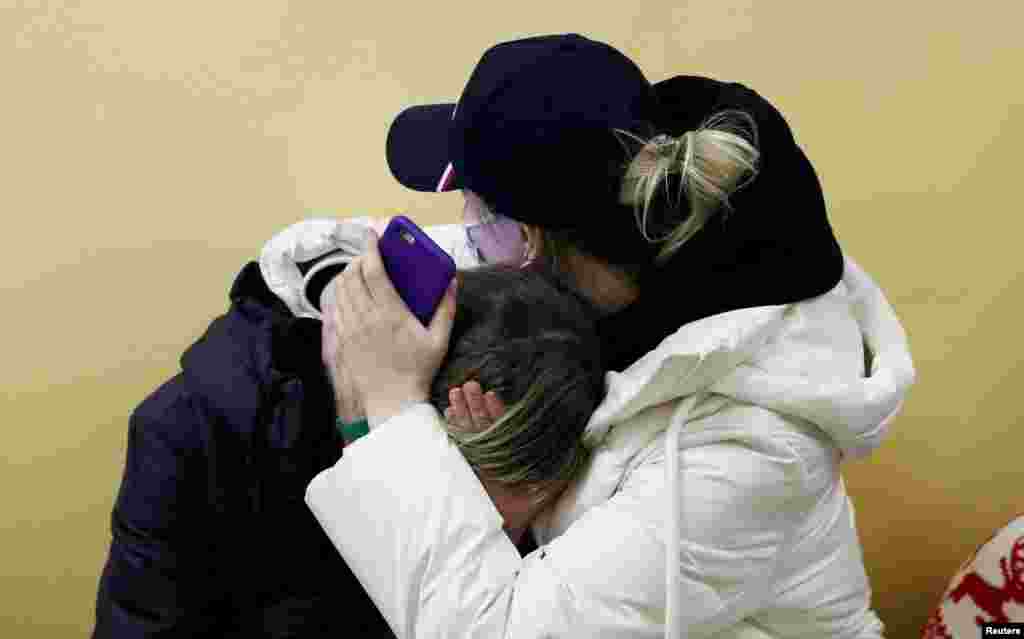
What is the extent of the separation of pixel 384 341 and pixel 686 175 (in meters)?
0.29

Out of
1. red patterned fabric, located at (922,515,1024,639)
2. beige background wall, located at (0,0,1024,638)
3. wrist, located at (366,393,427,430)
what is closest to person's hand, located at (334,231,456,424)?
wrist, located at (366,393,427,430)

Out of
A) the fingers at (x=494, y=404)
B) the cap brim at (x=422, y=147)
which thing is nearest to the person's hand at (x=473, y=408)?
the fingers at (x=494, y=404)

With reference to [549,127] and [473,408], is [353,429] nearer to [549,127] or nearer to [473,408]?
[473,408]

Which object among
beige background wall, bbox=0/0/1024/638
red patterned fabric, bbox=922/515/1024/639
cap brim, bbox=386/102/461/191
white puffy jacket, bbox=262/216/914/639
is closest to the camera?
white puffy jacket, bbox=262/216/914/639

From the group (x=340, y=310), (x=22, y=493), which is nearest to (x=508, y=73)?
(x=340, y=310)

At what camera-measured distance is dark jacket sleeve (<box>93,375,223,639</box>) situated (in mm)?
836

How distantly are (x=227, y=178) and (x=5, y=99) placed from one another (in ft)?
0.96

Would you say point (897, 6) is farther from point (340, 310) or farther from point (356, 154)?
point (340, 310)

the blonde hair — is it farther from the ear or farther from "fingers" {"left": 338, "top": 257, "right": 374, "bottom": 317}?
"fingers" {"left": 338, "top": 257, "right": 374, "bottom": 317}

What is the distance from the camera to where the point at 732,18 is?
146 centimetres

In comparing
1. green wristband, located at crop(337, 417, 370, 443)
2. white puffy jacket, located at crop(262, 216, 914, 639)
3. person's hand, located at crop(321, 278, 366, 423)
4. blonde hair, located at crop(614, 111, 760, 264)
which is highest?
blonde hair, located at crop(614, 111, 760, 264)

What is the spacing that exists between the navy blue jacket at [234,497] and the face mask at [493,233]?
0.17 meters

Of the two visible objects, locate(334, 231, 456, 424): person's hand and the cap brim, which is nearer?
locate(334, 231, 456, 424): person's hand

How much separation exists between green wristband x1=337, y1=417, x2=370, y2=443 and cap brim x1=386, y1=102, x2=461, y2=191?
0.23 metres
